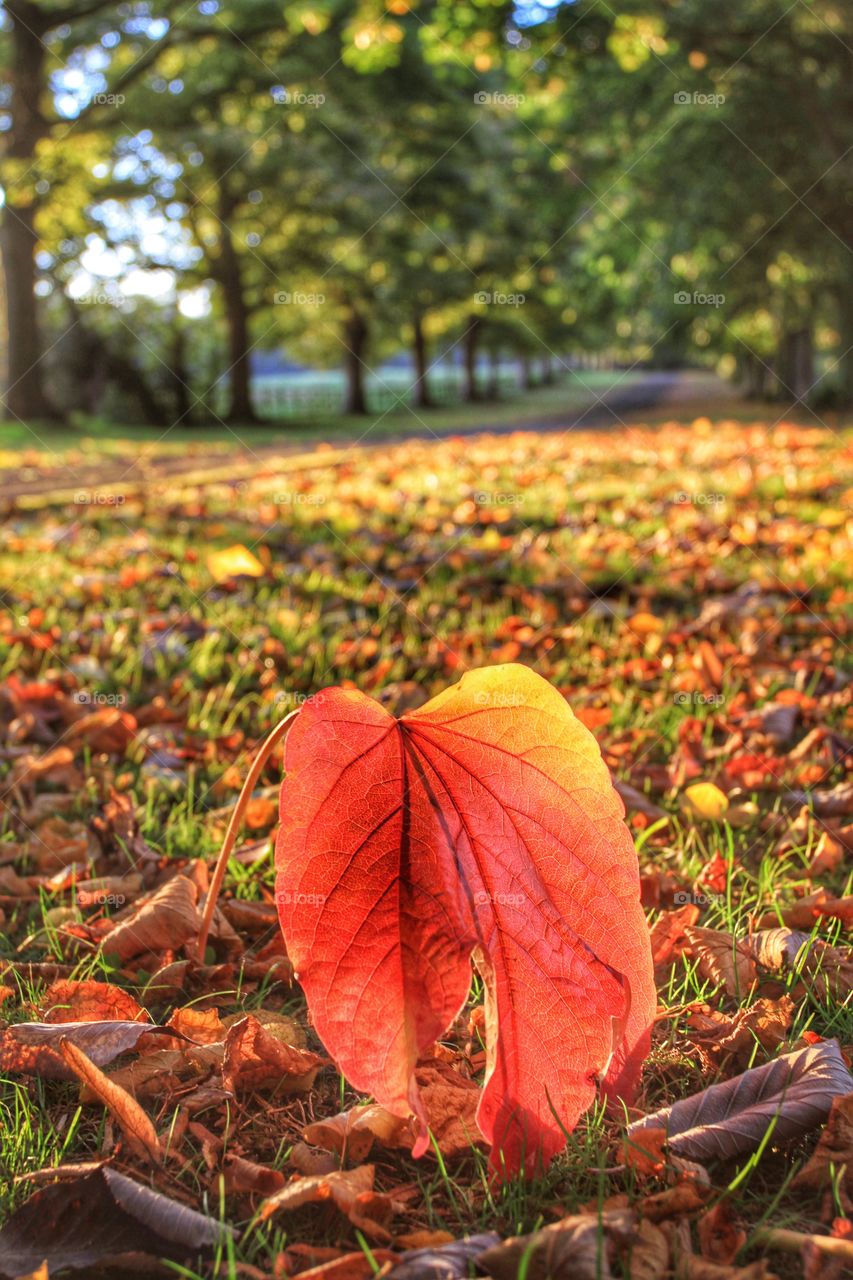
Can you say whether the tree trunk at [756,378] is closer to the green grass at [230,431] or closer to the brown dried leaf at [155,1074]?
the green grass at [230,431]

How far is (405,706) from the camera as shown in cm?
361

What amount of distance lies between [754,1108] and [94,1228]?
0.90m

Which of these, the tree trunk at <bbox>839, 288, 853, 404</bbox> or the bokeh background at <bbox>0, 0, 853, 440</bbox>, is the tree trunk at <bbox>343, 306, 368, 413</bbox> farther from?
the tree trunk at <bbox>839, 288, 853, 404</bbox>

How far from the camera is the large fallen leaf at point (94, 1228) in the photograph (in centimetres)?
139

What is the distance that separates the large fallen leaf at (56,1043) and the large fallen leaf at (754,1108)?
0.79m

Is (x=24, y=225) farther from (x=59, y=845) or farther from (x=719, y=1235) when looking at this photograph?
(x=719, y=1235)

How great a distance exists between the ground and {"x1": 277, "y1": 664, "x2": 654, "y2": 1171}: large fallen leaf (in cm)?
19

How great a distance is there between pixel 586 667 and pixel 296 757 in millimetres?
2650

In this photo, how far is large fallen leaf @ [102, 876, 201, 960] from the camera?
2180mm

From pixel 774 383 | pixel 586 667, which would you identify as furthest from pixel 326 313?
pixel 586 667

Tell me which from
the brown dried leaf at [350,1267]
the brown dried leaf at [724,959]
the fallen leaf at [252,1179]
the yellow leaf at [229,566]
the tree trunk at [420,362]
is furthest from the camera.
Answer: the tree trunk at [420,362]

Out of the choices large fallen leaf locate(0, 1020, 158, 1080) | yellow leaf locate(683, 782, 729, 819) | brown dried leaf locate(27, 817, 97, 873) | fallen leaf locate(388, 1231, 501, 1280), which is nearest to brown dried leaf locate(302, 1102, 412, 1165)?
fallen leaf locate(388, 1231, 501, 1280)

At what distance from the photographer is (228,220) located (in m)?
24.0

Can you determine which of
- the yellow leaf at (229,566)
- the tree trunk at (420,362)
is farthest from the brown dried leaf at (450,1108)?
the tree trunk at (420,362)
